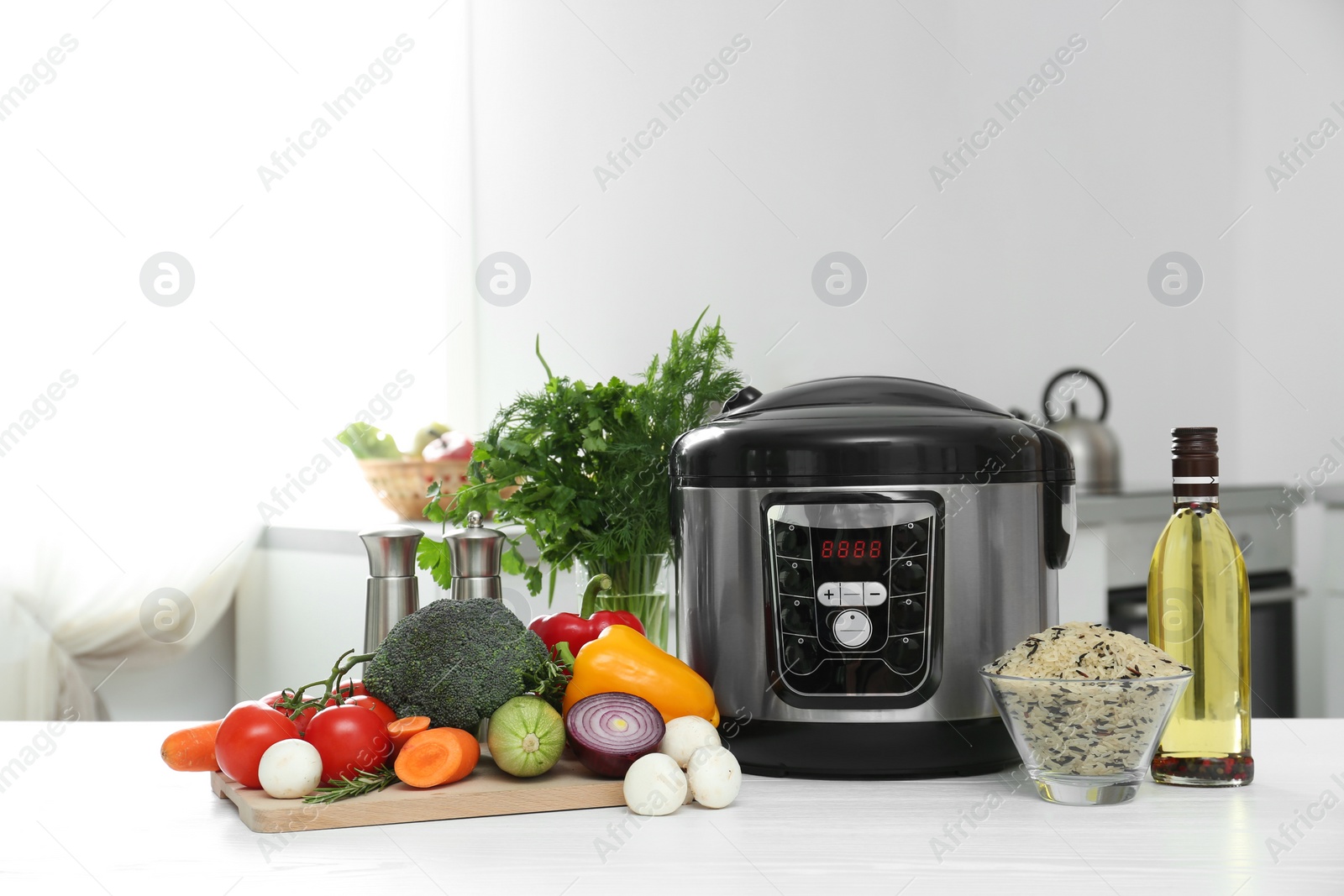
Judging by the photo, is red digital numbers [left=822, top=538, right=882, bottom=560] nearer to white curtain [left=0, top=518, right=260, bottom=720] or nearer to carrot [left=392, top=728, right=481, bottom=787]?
carrot [left=392, top=728, right=481, bottom=787]

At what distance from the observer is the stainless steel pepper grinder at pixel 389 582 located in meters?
0.92

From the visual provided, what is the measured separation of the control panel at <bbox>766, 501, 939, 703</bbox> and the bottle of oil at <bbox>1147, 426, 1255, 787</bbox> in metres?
0.16

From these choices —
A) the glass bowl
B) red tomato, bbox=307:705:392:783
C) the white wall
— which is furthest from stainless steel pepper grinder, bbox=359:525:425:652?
the white wall

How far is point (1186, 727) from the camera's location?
0.82 m

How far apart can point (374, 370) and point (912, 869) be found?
227 cm

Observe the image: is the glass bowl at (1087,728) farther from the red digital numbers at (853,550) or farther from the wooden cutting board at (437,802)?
the wooden cutting board at (437,802)

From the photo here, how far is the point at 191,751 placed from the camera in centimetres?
83

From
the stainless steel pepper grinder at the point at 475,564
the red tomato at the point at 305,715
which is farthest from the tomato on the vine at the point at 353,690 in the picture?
the stainless steel pepper grinder at the point at 475,564

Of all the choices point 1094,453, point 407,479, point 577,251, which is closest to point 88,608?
point 407,479

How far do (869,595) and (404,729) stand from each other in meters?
0.34

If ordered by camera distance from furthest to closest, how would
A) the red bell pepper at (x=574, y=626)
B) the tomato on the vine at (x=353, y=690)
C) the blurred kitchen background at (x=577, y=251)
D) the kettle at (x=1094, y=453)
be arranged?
the kettle at (x=1094, y=453) → the blurred kitchen background at (x=577, y=251) → the red bell pepper at (x=574, y=626) → the tomato on the vine at (x=353, y=690)

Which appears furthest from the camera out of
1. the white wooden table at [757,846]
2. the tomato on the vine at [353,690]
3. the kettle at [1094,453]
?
the kettle at [1094,453]

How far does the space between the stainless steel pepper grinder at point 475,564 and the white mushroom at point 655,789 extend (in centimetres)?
26

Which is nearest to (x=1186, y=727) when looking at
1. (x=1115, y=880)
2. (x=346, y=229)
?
(x=1115, y=880)
